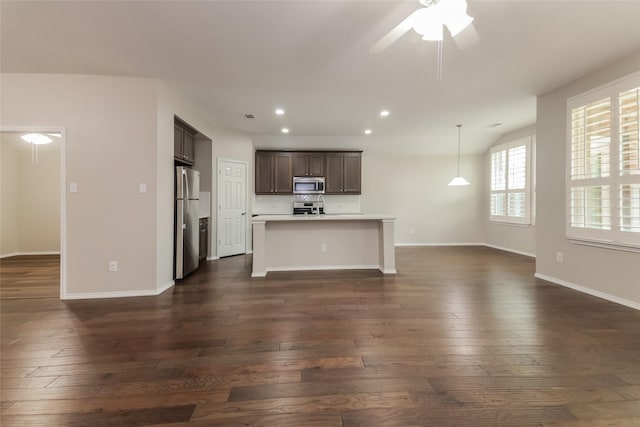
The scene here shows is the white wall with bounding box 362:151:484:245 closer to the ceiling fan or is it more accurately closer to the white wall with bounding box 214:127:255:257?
the white wall with bounding box 214:127:255:257

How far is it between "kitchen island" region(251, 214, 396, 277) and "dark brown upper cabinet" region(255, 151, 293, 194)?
2066 mm

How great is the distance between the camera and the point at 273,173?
6.38 metres

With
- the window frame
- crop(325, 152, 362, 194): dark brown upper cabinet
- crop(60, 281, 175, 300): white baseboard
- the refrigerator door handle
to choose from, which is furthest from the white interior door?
the window frame

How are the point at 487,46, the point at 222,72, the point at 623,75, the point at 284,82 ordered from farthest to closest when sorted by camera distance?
the point at 284,82 → the point at 222,72 → the point at 623,75 → the point at 487,46

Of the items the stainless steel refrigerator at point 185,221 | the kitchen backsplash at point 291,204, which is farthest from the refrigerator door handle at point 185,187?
the kitchen backsplash at point 291,204

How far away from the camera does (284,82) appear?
335cm

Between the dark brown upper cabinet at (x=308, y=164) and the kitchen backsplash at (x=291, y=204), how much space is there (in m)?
0.62

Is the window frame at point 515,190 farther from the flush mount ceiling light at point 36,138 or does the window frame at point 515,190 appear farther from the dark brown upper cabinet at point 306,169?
the flush mount ceiling light at point 36,138

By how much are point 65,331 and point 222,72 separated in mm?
2984

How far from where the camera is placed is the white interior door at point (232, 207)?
5578mm

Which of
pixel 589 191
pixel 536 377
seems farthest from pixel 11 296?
pixel 589 191

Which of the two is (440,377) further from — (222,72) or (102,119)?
(102,119)

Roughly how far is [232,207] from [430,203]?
501 cm

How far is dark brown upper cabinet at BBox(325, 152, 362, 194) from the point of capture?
21.4 ft
